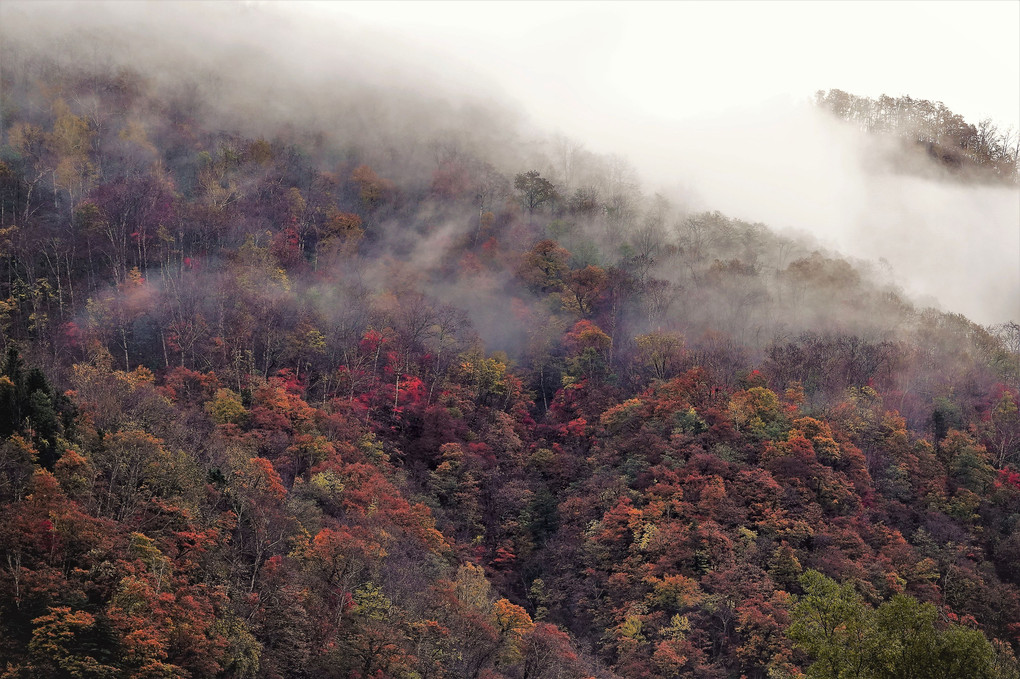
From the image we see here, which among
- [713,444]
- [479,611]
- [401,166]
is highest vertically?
[401,166]

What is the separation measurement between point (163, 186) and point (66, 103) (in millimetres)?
18741

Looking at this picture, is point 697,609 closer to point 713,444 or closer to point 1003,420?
point 713,444

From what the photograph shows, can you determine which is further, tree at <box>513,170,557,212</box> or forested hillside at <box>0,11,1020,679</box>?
tree at <box>513,170,557,212</box>

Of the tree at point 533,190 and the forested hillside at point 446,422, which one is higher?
the tree at point 533,190

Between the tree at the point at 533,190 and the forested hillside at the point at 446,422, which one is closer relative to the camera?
the forested hillside at the point at 446,422

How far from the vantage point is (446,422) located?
295ft

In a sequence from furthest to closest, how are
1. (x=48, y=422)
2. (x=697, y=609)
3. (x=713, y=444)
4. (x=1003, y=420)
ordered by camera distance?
1. (x=1003, y=420)
2. (x=713, y=444)
3. (x=697, y=609)
4. (x=48, y=422)

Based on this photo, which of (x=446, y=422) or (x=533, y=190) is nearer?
(x=446, y=422)

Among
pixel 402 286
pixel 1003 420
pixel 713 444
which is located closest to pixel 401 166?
pixel 402 286

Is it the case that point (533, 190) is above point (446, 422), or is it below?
above

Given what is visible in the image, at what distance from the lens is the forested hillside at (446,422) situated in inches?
2050

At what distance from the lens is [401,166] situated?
445ft

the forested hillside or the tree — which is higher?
the tree

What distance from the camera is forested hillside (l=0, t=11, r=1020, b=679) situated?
52.1 metres
